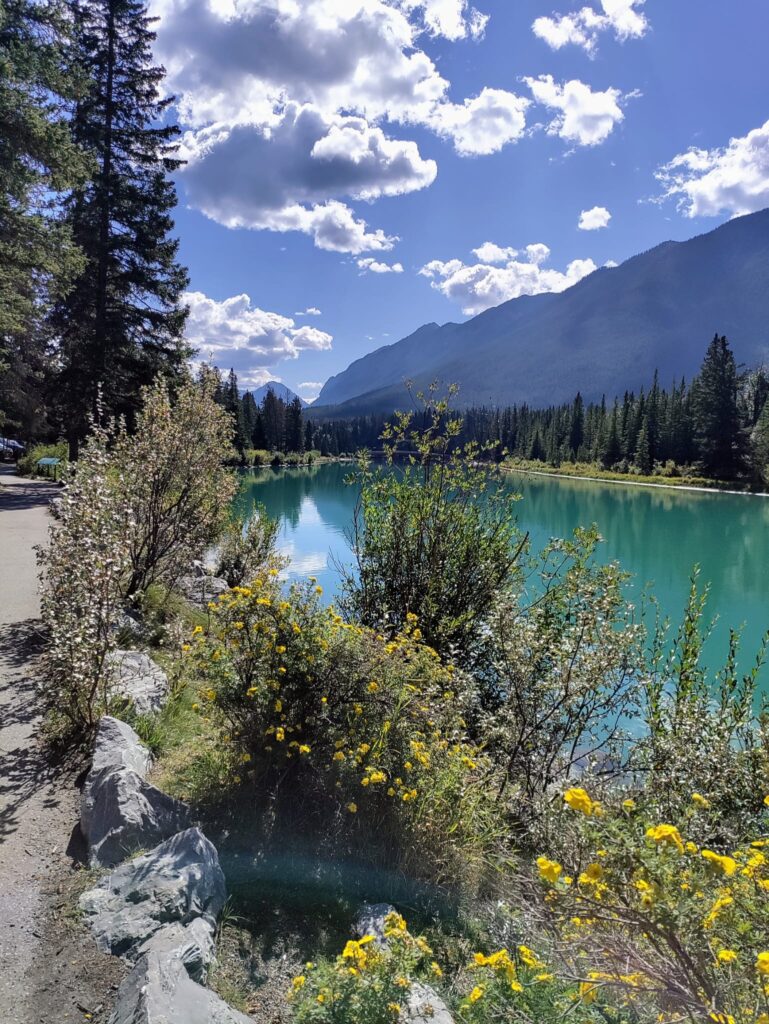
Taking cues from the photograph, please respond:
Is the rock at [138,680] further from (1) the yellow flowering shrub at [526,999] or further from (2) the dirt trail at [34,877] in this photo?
(1) the yellow flowering shrub at [526,999]

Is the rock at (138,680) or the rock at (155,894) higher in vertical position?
the rock at (138,680)

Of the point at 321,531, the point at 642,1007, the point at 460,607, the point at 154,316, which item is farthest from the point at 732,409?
the point at 642,1007

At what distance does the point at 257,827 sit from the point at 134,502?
15.8ft

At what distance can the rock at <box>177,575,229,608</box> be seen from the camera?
9.60 metres

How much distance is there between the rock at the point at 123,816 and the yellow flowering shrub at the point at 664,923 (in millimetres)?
2397

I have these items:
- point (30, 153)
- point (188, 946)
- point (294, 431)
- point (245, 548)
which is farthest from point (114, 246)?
point (294, 431)

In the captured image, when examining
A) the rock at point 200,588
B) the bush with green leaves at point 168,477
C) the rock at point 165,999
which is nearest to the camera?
the rock at point 165,999

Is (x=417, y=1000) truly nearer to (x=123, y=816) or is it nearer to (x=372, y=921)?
(x=372, y=921)

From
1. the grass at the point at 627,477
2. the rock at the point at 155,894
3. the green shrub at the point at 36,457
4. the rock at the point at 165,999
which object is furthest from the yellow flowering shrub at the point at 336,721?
the grass at the point at 627,477

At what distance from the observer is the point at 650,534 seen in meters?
32.4

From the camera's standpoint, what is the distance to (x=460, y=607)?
274 inches

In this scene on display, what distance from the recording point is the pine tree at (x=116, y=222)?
19.3 meters

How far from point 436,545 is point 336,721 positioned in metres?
3.35

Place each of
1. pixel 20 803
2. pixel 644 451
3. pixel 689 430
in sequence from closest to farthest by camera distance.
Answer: pixel 20 803, pixel 689 430, pixel 644 451
